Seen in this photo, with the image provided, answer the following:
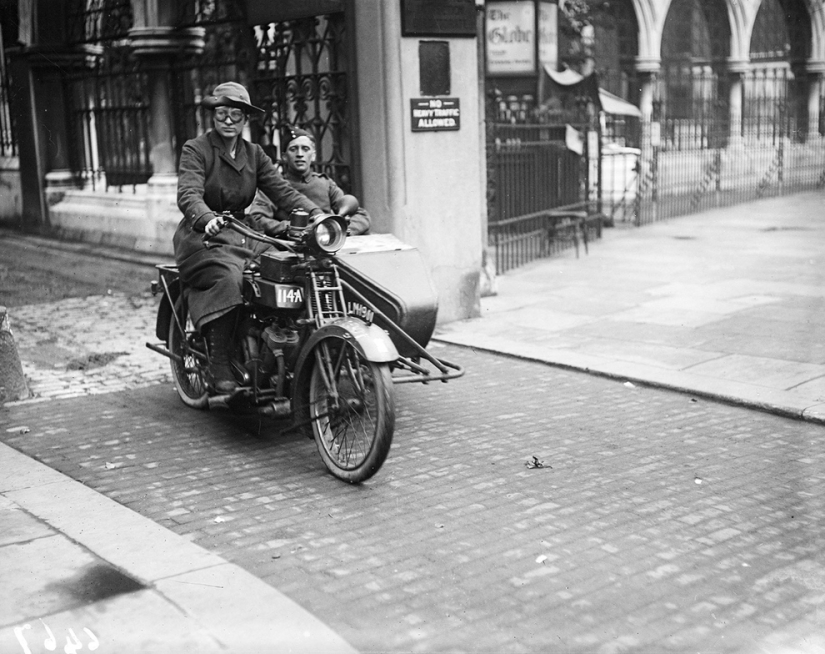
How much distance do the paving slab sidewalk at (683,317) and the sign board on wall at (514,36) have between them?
12.7 ft

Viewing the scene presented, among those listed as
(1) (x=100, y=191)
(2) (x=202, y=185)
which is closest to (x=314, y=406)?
(2) (x=202, y=185)

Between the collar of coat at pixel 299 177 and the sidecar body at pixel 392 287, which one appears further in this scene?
the collar of coat at pixel 299 177

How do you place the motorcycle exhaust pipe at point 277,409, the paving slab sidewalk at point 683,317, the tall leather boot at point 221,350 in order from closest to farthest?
the motorcycle exhaust pipe at point 277,409, the tall leather boot at point 221,350, the paving slab sidewalk at point 683,317

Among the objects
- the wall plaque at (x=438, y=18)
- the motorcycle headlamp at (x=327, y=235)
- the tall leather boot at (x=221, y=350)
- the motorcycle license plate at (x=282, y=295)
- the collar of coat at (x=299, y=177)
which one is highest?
the wall plaque at (x=438, y=18)

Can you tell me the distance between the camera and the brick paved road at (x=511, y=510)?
3.81 m

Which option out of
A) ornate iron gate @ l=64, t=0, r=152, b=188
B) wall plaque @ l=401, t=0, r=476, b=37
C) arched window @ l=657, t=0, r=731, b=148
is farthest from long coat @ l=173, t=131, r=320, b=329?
arched window @ l=657, t=0, r=731, b=148

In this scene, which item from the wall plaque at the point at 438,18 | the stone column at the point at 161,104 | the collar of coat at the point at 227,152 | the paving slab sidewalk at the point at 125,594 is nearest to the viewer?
the paving slab sidewalk at the point at 125,594

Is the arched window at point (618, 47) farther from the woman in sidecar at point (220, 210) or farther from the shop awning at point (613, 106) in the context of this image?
the woman in sidecar at point (220, 210)

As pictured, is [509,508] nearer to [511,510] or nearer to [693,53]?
[511,510]

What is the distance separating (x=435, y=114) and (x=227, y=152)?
133 inches

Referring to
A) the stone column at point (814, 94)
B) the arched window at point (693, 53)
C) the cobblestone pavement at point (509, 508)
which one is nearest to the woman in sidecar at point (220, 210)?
the cobblestone pavement at point (509, 508)

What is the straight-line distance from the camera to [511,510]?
4.94m

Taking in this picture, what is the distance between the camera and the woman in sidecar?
245 inches

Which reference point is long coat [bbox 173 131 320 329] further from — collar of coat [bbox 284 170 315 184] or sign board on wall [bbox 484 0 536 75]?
sign board on wall [bbox 484 0 536 75]
